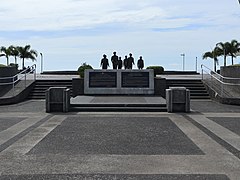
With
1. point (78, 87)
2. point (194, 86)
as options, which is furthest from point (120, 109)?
point (194, 86)

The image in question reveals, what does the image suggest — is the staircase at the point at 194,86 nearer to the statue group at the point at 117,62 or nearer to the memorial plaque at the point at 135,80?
the memorial plaque at the point at 135,80

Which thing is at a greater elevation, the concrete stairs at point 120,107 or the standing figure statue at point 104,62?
the standing figure statue at point 104,62

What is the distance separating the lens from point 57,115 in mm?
15062

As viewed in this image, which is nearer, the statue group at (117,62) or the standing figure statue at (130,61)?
the statue group at (117,62)

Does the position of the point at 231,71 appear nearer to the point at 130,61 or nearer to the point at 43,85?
the point at 130,61

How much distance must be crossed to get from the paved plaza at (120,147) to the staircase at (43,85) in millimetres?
9773

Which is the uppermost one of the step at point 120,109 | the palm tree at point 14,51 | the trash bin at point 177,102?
the palm tree at point 14,51

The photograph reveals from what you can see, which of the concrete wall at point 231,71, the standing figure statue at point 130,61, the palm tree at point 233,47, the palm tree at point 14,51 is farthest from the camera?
the palm tree at point 14,51

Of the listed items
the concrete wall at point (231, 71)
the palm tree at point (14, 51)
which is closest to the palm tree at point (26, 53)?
the palm tree at point (14, 51)

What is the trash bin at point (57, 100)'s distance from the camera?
16.2 metres

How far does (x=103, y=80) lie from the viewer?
80.5ft

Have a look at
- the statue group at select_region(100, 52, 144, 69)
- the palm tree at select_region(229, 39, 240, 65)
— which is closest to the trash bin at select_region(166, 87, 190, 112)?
the statue group at select_region(100, 52, 144, 69)

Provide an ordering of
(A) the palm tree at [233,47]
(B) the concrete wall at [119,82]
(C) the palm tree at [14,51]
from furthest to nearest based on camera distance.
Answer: (C) the palm tree at [14,51] → (A) the palm tree at [233,47] → (B) the concrete wall at [119,82]

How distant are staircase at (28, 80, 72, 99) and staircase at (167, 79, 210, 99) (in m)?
6.50
